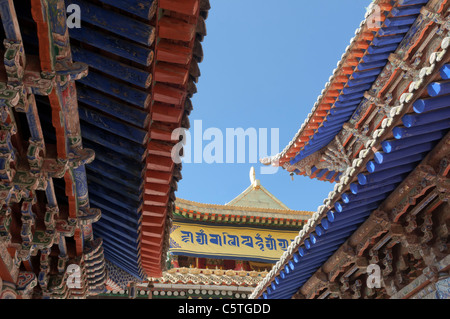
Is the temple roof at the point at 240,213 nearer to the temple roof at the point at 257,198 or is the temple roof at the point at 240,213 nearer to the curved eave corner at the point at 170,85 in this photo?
the temple roof at the point at 257,198

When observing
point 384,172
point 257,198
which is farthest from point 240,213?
point 384,172

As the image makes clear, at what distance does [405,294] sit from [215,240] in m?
11.9

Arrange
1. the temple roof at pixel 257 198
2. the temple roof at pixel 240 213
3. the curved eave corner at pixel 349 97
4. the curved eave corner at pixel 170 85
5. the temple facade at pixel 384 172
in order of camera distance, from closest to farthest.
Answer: the curved eave corner at pixel 170 85 → the temple facade at pixel 384 172 → the curved eave corner at pixel 349 97 → the temple roof at pixel 240 213 → the temple roof at pixel 257 198

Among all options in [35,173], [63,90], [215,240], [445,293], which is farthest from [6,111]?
[215,240]

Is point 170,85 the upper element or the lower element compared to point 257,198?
lower

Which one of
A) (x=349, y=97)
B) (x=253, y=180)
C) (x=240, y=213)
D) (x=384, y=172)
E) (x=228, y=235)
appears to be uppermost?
(x=253, y=180)

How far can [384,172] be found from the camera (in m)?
5.77

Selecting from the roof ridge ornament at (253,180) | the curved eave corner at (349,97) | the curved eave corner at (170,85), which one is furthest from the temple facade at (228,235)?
the curved eave corner at (170,85)

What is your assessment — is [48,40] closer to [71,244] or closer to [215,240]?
[71,244]

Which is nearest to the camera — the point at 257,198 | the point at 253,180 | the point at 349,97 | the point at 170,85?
the point at 170,85

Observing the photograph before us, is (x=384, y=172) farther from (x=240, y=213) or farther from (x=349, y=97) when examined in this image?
(x=240, y=213)

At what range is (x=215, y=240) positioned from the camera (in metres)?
18.0

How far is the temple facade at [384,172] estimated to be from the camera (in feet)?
17.0

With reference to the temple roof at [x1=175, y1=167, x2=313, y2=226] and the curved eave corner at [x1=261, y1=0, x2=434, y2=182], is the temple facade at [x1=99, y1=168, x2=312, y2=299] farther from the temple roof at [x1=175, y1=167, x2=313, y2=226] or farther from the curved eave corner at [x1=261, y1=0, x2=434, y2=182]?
the curved eave corner at [x1=261, y1=0, x2=434, y2=182]
